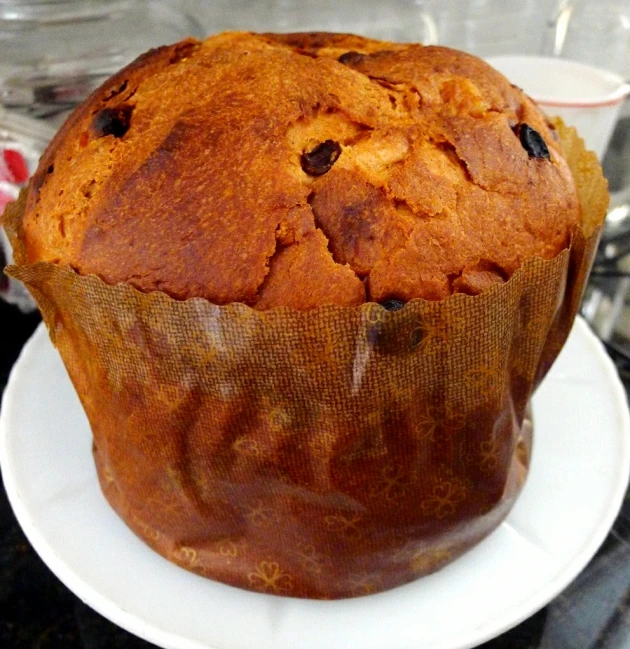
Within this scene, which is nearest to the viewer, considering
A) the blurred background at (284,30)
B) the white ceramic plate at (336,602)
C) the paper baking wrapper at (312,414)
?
the paper baking wrapper at (312,414)

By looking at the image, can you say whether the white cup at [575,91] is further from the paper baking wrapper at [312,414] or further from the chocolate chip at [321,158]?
the chocolate chip at [321,158]

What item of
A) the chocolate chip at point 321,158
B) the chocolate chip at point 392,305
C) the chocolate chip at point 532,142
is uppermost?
the chocolate chip at point 321,158

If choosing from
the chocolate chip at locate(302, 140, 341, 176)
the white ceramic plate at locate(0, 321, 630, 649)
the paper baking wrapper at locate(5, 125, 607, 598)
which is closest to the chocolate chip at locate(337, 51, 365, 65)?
the chocolate chip at locate(302, 140, 341, 176)

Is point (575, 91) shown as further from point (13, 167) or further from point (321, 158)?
point (13, 167)

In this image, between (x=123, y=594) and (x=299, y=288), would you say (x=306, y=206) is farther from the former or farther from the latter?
(x=123, y=594)

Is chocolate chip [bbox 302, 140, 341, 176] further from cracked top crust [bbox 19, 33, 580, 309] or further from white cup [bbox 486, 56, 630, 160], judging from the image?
white cup [bbox 486, 56, 630, 160]

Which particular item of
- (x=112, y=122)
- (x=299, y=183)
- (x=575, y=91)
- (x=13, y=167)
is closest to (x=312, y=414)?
(x=299, y=183)

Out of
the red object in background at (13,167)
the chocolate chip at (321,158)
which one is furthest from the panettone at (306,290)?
the red object in background at (13,167)
